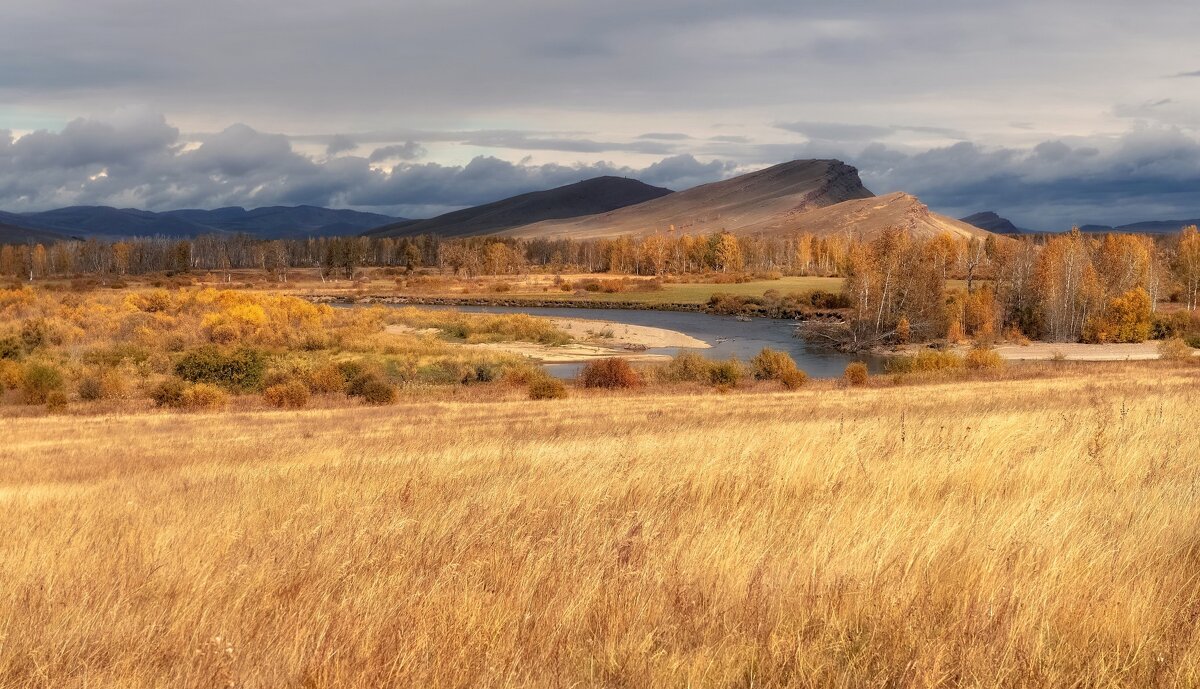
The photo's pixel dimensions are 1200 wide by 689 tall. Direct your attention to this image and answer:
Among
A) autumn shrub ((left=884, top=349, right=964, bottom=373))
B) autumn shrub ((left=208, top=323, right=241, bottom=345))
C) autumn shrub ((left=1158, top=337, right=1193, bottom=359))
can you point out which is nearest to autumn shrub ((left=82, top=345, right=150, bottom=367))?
autumn shrub ((left=208, top=323, right=241, bottom=345))

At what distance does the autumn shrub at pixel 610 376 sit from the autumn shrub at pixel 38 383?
→ 2574 centimetres

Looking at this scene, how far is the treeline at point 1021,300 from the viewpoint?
8588cm

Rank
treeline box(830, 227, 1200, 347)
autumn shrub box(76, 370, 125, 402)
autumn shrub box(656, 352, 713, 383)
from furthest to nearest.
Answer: treeline box(830, 227, 1200, 347), autumn shrub box(656, 352, 713, 383), autumn shrub box(76, 370, 125, 402)

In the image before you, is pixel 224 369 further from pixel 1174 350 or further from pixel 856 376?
pixel 1174 350

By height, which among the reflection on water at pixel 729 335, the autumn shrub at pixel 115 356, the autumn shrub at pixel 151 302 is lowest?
the reflection on water at pixel 729 335

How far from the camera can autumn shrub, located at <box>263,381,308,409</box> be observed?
40.4m

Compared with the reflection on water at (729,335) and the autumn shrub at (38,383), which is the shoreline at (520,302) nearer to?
the reflection on water at (729,335)

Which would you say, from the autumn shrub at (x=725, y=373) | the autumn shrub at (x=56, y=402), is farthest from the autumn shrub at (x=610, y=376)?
the autumn shrub at (x=56, y=402)

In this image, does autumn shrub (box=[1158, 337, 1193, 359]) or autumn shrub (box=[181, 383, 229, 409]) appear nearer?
autumn shrub (box=[181, 383, 229, 409])

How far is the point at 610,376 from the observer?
163ft

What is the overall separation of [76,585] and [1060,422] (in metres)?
10.2

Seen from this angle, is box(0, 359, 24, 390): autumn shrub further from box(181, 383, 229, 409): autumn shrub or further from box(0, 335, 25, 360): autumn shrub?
box(181, 383, 229, 409): autumn shrub

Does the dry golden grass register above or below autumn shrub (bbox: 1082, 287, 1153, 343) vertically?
above

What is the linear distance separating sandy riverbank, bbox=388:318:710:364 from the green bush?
20227 mm
